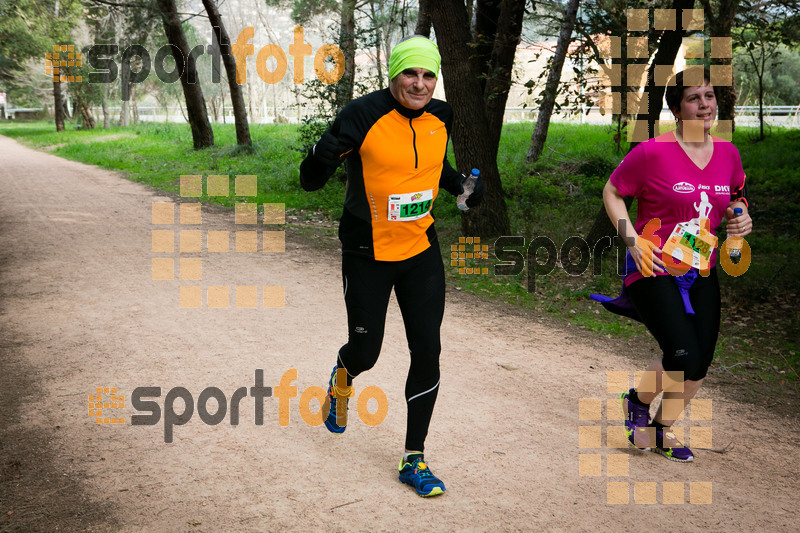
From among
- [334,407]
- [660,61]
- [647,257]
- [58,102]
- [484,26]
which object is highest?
[58,102]

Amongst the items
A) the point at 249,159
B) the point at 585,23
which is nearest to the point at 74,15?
the point at 249,159

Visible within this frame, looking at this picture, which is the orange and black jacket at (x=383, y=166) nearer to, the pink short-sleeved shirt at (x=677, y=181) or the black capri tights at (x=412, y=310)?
the black capri tights at (x=412, y=310)

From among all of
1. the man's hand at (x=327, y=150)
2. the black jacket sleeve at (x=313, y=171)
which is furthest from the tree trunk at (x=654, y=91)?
the man's hand at (x=327, y=150)

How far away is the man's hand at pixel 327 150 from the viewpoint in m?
3.53

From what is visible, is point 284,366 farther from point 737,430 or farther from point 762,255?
point 762,255

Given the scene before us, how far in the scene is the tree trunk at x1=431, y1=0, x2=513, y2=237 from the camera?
1052 cm

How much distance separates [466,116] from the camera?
1081 centimetres

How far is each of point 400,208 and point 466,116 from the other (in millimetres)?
7408

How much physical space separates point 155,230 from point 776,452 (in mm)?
10043

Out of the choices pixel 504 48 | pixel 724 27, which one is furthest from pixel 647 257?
pixel 724 27

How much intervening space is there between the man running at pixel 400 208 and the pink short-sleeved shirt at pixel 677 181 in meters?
0.95

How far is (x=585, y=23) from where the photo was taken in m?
9.30

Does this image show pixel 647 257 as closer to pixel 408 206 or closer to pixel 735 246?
pixel 735 246

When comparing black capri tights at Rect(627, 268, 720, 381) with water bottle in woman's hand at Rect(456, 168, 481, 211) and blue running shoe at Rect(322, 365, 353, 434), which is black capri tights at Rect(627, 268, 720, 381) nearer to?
water bottle in woman's hand at Rect(456, 168, 481, 211)
